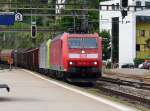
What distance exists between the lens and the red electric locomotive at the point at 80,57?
32.8 m

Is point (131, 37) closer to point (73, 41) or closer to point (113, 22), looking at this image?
point (113, 22)

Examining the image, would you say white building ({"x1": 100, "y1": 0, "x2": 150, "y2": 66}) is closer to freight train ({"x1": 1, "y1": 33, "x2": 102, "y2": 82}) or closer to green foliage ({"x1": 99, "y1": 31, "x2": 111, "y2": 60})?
green foliage ({"x1": 99, "y1": 31, "x2": 111, "y2": 60})

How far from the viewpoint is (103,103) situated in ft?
64.0

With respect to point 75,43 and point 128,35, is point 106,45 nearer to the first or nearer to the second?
point 128,35

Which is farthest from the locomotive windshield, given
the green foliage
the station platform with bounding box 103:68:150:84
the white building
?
the green foliage

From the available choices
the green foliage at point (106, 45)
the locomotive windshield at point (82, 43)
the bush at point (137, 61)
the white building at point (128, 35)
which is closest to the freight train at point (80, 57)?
the locomotive windshield at point (82, 43)

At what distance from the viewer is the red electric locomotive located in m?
32.8

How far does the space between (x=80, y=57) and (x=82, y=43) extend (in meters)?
1.17

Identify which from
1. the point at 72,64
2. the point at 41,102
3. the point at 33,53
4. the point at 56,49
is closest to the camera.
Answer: the point at 41,102

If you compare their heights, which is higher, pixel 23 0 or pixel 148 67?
pixel 23 0

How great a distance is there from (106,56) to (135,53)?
541 centimetres

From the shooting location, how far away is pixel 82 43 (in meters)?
A: 33.8

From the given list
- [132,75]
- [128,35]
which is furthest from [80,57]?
[128,35]

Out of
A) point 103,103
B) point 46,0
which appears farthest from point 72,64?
point 46,0
